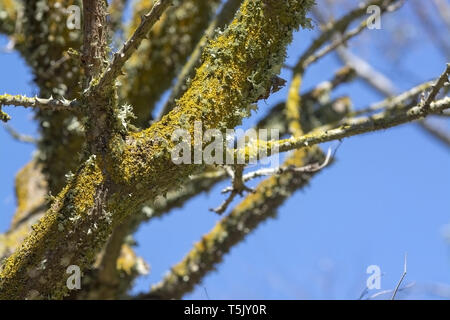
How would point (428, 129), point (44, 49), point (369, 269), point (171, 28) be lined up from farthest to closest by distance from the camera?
point (428, 129) < point (171, 28) < point (44, 49) < point (369, 269)

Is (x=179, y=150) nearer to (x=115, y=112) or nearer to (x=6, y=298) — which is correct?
(x=115, y=112)

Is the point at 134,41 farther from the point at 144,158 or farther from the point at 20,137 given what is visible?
the point at 20,137

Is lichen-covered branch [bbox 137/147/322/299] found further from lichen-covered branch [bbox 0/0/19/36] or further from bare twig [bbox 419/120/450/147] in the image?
bare twig [bbox 419/120/450/147]

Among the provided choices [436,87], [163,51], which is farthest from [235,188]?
[163,51]

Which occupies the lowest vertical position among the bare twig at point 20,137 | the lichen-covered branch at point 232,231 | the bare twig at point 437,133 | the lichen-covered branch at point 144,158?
the lichen-covered branch at point 144,158

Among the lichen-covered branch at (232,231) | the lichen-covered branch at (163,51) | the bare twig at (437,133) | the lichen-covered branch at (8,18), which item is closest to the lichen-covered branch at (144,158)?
the lichen-covered branch at (232,231)

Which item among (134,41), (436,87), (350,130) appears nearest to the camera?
(134,41)

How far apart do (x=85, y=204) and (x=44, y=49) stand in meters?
1.92

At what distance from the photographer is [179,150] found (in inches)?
78.2

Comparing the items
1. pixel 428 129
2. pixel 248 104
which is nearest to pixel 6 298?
pixel 248 104

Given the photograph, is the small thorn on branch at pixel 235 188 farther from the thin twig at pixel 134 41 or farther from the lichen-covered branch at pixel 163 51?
the lichen-covered branch at pixel 163 51

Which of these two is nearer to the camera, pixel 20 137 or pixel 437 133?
pixel 20 137

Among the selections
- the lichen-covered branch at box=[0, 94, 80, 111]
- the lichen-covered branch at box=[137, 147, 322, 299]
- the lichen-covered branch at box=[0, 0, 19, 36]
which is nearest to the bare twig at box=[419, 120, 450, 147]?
the lichen-covered branch at box=[137, 147, 322, 299]
